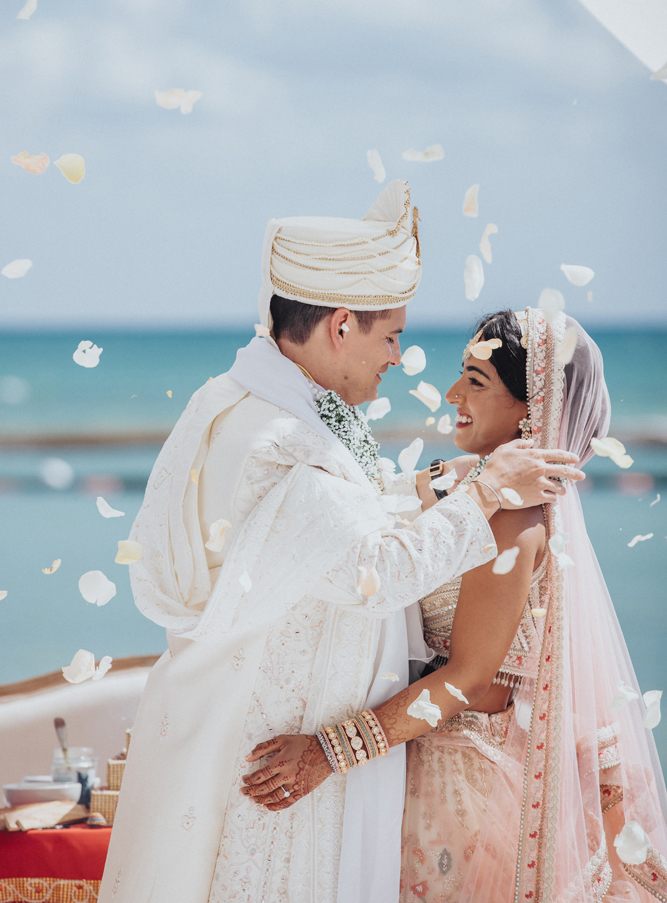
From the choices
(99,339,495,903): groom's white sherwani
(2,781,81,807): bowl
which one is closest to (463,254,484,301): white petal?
(99,339,495,903): groom's white sherwani

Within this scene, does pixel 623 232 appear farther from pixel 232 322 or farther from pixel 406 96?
pixel 232 322

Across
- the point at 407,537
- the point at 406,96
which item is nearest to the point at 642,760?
the point at 407,537

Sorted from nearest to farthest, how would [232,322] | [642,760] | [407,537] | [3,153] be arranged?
1. [407,537]
2. [642,760]
3. [3,153]
4. [232,322]

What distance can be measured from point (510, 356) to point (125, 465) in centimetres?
1161

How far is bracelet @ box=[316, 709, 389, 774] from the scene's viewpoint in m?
1.84

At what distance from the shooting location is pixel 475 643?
1.91 metres

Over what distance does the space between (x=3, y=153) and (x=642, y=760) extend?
1067 cm

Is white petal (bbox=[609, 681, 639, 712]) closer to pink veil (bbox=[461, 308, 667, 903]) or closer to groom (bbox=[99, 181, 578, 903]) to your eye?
pink veil (bbox=[461, 308, 667, 903])

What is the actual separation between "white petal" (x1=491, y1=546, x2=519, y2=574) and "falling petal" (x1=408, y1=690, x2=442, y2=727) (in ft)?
1.04

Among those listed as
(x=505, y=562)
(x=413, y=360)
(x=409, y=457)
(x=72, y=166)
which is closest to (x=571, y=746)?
(x=505, y=562)

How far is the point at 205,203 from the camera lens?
44.4 feet

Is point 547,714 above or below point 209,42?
above

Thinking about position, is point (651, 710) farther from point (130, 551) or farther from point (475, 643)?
point (130, 551)

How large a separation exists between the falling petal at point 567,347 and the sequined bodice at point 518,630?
1.50 ft
